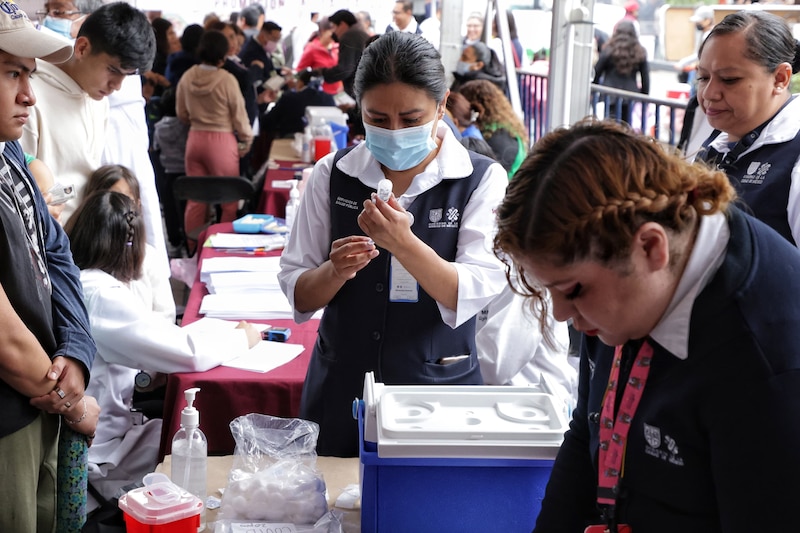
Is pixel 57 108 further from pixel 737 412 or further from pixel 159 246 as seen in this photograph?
pixel 737 412

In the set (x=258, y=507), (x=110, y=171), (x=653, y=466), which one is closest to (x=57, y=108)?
(x=110, y=171)

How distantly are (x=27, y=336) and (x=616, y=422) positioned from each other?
1.21 metres

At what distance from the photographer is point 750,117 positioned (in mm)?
2348

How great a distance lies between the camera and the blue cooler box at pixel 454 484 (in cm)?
143

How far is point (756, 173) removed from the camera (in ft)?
7.58

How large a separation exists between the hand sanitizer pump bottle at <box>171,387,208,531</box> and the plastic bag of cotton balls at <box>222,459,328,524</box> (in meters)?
0.11

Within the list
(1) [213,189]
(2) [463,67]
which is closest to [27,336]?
(1) [213,189]

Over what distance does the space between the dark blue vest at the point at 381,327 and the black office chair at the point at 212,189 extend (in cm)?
363

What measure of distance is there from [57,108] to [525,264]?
2.68 m

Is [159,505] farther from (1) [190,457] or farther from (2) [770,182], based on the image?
(2) [770,182]

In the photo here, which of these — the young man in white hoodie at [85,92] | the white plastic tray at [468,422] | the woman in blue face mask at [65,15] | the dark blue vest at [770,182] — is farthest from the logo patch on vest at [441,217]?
the woman in blue face mask at [65,15]

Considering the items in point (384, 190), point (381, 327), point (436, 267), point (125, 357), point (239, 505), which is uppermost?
point (384, 190)

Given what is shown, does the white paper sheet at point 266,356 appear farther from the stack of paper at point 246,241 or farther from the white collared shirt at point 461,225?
the stack of paper at point 246,241

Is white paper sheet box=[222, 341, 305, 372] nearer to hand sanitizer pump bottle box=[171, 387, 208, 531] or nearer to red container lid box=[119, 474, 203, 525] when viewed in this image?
hand sanitizer pump bottle box=[171, 387, 208, 531]
